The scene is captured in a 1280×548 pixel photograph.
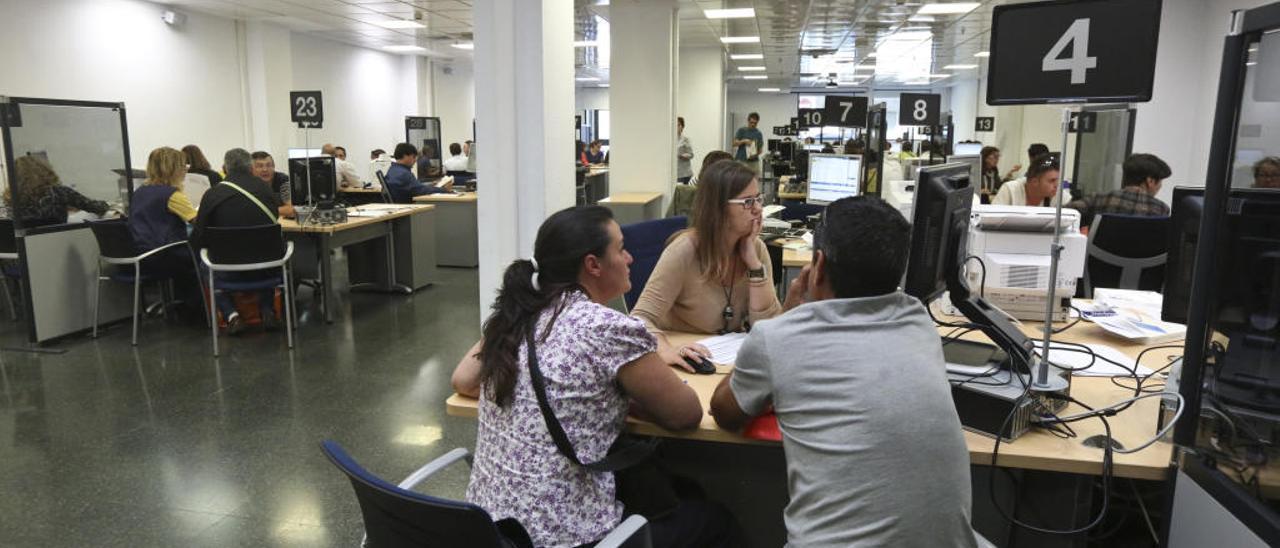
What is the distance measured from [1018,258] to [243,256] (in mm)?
→ 4592

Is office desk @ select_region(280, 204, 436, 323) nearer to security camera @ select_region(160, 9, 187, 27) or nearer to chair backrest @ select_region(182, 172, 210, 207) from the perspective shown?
chair backrest @ select_region(182, 172, 210, 207)

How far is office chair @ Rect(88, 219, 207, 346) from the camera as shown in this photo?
17.4ft

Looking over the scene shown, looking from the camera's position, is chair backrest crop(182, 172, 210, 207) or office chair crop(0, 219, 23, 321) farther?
chair backrest crop(182, 172, 210, 207)

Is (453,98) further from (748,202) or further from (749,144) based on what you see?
(748,202)

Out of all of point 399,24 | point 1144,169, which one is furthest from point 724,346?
point 399,24

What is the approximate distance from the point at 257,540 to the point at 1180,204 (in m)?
3.08

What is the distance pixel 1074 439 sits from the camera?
1.74 m

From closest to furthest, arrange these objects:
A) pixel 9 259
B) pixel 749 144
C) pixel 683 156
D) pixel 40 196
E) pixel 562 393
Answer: pixel 562 393 → pixel 40 196 → pixel 9 259 → pixel 683 156 → pixel 749 144

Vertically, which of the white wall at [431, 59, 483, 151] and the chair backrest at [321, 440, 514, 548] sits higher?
the white wall at [431, 59, 483, 151]

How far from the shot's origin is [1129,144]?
788 centimetres

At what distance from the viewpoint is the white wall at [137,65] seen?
7.71 metres

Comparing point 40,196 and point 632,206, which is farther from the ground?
point 40,196

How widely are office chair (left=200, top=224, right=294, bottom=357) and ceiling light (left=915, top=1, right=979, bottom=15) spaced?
21.9ft

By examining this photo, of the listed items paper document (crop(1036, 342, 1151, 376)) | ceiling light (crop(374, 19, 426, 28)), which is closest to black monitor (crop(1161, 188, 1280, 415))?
paper document (crop(1036, 342, 1151, 376))
